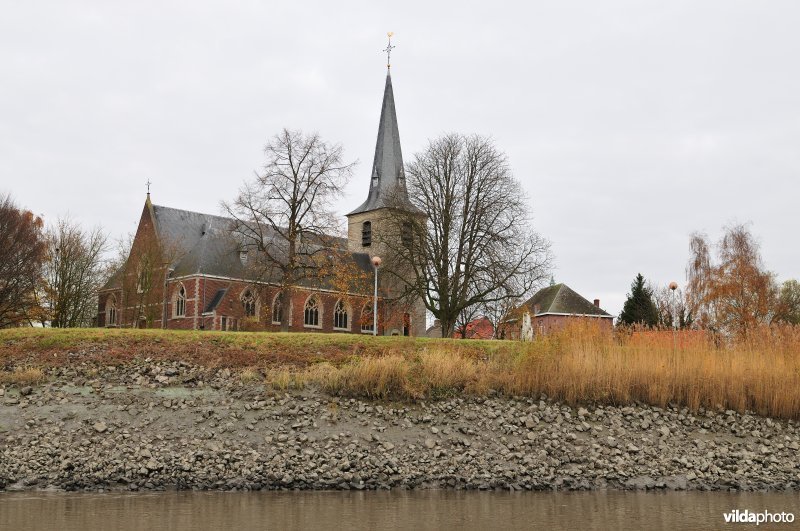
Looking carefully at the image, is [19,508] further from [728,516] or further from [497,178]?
[497,178]

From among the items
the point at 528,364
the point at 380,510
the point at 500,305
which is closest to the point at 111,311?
the point at 500,305

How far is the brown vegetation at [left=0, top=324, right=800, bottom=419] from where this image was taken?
22.3 meters

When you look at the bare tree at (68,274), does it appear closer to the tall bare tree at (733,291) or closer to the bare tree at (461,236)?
the bare tree at (461,236)

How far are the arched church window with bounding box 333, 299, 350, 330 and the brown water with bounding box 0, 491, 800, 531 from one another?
43.9 metres

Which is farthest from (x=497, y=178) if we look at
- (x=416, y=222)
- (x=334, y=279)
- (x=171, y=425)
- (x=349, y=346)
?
(x=171, y=425)

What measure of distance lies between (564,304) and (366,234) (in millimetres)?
18468

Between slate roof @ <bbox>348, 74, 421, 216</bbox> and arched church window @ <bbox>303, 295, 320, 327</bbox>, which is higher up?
slate roof @ <bbox>348, 74, 421, 216</bbox>

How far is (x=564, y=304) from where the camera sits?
6919cm

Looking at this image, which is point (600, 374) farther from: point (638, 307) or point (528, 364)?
point (638, 307)

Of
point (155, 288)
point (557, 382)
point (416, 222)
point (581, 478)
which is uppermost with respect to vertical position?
point (416, 222)

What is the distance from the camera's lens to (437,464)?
739 inches

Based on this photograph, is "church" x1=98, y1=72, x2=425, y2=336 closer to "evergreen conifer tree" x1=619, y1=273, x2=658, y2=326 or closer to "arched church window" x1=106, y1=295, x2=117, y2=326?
"arched church window" x1=106, y1=295, x2=117, y2=326

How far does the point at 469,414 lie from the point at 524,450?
1.98 m
